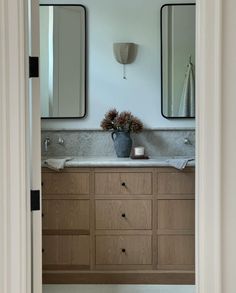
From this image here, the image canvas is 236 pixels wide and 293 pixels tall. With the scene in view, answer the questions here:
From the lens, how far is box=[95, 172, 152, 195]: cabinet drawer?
10.2ft

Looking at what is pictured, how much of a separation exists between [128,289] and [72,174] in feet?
3.37

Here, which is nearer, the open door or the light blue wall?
the open door

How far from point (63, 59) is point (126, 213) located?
160cm

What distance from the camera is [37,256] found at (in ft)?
4.92

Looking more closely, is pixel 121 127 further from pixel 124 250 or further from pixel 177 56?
pixel 124 250

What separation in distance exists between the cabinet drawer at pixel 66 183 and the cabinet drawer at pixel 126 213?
0.18 metres

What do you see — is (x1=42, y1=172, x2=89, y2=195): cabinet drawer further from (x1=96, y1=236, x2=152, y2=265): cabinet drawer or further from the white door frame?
the white door frame

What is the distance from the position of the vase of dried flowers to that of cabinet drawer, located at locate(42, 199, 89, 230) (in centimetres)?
64

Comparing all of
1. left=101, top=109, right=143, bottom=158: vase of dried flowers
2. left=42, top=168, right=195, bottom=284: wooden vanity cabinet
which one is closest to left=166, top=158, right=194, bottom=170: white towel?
left=42, top=168, right=195, bottom=284: wooden vanity cabinet

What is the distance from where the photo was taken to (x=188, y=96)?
363cm

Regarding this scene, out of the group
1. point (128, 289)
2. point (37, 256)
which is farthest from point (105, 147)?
point (37, 256)

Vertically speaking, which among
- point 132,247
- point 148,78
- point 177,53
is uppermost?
point 177,53
